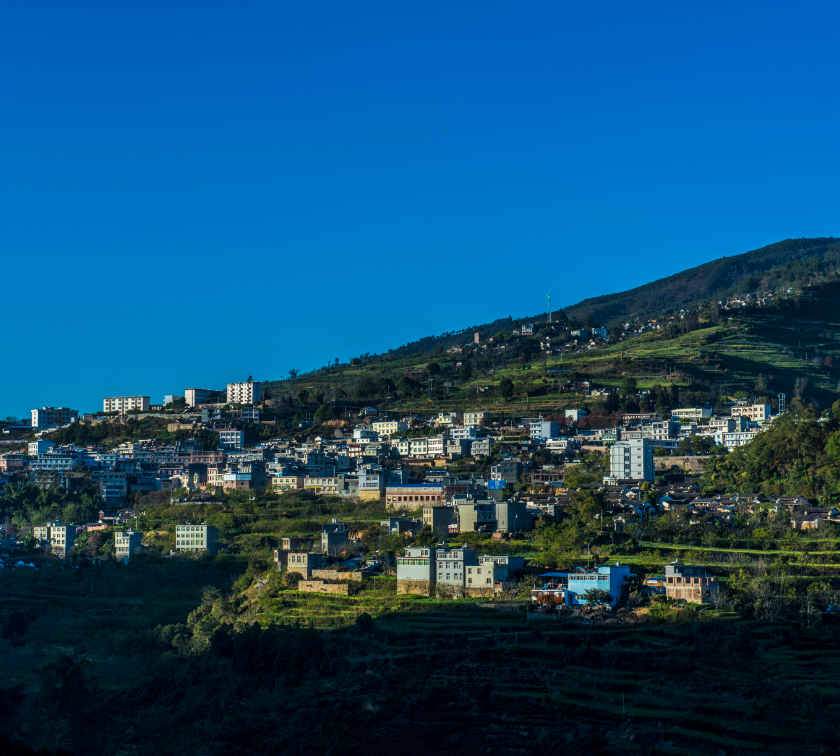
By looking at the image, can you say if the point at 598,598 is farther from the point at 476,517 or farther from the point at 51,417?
the point at 51,417

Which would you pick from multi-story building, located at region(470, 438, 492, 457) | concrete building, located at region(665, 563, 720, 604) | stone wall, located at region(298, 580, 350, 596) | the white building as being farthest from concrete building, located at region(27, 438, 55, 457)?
concrete building, located at region(665, 563, 720, 604)

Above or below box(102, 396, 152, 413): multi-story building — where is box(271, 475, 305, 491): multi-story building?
below

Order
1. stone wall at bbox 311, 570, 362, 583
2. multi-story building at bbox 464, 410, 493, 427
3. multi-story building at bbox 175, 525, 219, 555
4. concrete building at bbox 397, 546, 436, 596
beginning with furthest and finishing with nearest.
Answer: multi-story building at bbox 464, 410, 493, 427 → multi-story building at bbox 175, 525, 219, 555 → stone wall at bbox 311, 570, 362, 583 → concrete building at bbox 397, 546, 436, 596

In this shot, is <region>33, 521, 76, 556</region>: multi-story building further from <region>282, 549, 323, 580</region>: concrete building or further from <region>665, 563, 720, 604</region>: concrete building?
<region>665, 563, 720, 604</region>: concrete building

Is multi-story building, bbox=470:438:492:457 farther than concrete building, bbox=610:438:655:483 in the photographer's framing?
Yes

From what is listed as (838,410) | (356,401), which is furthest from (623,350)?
(838,410)

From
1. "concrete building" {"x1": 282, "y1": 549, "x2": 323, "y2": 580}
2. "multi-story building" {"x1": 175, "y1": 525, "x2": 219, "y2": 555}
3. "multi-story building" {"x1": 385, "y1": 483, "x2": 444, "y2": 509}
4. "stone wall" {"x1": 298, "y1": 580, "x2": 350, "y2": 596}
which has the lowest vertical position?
"stone wall" {"x1": 298, "y1": 580, "x2": 350, "y2": 596}

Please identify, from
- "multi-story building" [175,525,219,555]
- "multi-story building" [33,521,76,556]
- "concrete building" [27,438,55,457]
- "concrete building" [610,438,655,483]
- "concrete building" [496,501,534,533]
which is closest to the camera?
"concrete building" [496,501,534,533]
